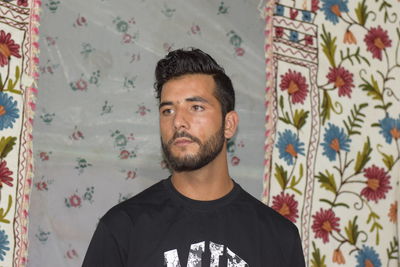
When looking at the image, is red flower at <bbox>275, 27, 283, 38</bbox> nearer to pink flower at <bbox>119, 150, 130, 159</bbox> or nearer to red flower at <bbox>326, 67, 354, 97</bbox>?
red flower at <bbox>326, 67, 354, 97</bbox>

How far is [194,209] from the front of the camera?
1706 mm

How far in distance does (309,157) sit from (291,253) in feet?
2.23

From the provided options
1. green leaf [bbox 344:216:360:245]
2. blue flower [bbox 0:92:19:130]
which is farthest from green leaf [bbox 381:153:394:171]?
blue flower [bbox 0:92:19:130]

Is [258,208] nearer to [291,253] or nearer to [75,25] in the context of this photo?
[291,253]

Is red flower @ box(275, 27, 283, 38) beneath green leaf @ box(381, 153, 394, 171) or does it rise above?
above

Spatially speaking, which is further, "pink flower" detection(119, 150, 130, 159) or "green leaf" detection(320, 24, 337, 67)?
"green leaf" detection(320, 24, 337, 67)

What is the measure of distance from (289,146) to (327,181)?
0.71 feet

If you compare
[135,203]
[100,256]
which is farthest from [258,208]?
[100,256]

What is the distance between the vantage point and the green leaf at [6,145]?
192cm

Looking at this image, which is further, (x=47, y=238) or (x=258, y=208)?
(x=47, y=238)

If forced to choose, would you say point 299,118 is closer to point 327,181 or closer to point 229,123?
point 327,181

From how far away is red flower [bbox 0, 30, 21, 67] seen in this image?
6.37ft

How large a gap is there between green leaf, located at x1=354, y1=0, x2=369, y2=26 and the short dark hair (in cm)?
94

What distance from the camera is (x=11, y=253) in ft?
6.25
